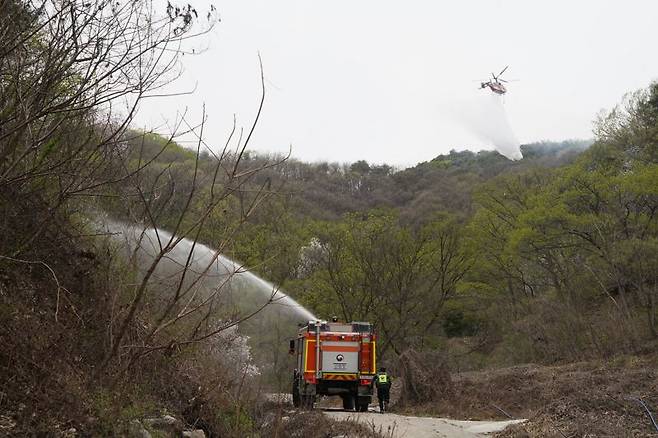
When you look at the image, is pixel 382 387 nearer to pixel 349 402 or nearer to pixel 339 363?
pixel 349 402

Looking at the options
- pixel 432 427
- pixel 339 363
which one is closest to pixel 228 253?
pixel 432 427

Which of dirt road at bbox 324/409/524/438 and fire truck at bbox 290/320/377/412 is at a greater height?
fire truck at bbox 290/320/377/412

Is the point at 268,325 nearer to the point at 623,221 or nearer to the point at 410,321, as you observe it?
the point at 410,321

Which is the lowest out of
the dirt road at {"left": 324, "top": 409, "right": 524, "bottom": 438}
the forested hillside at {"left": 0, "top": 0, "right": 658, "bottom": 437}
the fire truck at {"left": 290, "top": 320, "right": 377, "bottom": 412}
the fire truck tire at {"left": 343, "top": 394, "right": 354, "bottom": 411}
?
the fire truck tire at {"left": 343, "top": 394, "right": 354, "bottom": 411}

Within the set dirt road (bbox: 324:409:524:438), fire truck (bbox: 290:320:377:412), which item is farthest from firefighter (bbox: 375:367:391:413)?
dirt road (bbox: 324:409:524:438)

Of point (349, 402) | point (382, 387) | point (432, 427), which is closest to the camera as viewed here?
point (432, 427)

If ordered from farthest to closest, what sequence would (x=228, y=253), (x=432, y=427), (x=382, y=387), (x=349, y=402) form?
(x=349, y=402) < (x=382, y=387) < (x=432, y=427) < (x=228, y=253)

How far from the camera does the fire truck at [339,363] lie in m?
20.3

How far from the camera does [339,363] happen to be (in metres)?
20.5

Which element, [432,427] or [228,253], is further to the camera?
[432,427]

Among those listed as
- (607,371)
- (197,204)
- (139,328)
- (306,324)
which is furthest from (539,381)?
(139,328)

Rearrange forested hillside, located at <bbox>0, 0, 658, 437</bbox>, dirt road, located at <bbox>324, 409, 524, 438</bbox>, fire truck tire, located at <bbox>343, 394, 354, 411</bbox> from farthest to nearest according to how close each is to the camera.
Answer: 1. fire truck tire, located at <bbox>343, 394, 354, 411</bbox>
2. dirt road, located at <bbox>324, 409, 524, 438</bbox>
3. forested hillside, located at <bbox>0, 0, 658, 437</bbox>

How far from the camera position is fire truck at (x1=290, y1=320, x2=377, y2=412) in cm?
2027

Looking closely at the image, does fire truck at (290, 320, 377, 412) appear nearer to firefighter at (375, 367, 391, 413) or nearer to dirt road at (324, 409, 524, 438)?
firefighter at (375, 367, 391, 413)
